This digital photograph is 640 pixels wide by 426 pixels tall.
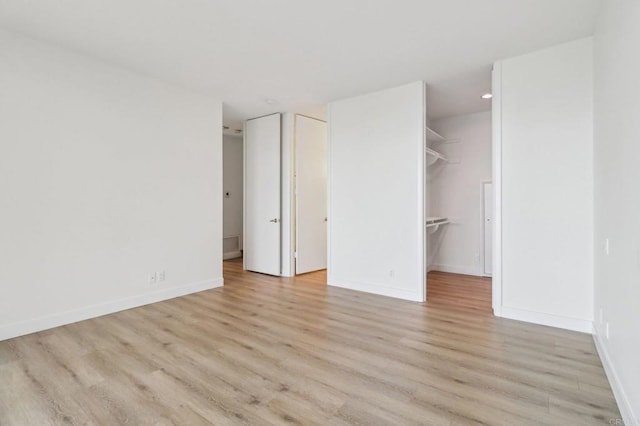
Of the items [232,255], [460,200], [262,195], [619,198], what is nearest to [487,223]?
[460,200]

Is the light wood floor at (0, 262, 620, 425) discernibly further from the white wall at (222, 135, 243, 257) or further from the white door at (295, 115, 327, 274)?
the white wall at (222, 135, 243, 257)

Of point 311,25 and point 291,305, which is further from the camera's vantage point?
point 291,305

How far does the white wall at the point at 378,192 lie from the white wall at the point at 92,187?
1917mm

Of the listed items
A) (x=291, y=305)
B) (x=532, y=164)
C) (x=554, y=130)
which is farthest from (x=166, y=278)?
(x=554, y=130)

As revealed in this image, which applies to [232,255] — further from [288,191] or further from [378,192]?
[378,192]

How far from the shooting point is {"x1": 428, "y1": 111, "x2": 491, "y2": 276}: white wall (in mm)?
5637

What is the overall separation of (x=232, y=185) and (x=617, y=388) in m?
7.22

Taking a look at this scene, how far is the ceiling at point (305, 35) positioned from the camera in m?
2.60

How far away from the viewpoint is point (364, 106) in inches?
181

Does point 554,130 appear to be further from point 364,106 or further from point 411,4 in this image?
point 364,106

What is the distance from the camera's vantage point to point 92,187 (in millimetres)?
3479

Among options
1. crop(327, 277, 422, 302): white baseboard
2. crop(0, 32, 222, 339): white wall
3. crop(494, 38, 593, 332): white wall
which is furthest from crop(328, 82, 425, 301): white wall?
crop(0, 32, 222, 339): white wall

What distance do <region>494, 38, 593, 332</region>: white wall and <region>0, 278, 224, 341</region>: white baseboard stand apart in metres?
3.90

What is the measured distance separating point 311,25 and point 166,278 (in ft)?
11.2
